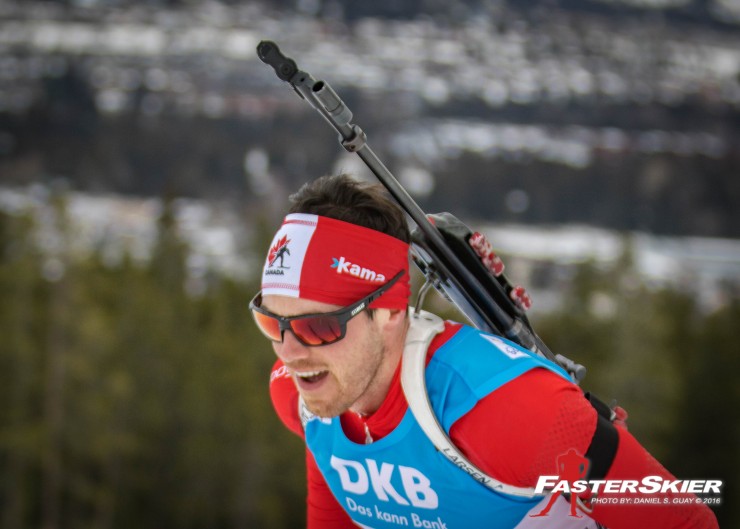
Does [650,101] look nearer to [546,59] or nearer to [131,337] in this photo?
[546,59]

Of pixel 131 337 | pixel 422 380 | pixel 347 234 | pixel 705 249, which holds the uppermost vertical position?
pixel 347 234

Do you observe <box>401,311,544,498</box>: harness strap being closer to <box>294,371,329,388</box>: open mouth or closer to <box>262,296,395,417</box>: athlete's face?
<box>262,296,395,417</box>: athlete's face

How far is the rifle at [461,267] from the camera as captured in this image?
2.05 meters

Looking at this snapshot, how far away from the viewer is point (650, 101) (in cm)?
10012

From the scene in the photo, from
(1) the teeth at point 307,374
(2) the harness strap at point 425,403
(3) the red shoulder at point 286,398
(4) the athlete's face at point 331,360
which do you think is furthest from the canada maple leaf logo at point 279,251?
(3) the red shoulder at point 286,398

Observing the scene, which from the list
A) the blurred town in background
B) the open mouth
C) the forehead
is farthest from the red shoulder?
the blurred town in background

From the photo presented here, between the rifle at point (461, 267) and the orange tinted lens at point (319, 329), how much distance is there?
1.12ft

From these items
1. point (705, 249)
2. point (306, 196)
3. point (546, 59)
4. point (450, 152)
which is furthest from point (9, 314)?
point (546, 59)

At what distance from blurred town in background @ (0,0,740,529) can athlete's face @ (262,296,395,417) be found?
0.51 meters

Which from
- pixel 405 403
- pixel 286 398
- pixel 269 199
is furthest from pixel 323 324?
pixel 269 199

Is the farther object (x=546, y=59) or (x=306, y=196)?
(x=546, y=59)

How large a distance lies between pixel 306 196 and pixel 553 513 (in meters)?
1.11

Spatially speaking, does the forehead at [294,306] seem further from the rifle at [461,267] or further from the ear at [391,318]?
the rifle at [461,267]

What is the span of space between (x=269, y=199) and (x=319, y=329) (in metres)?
69.8
